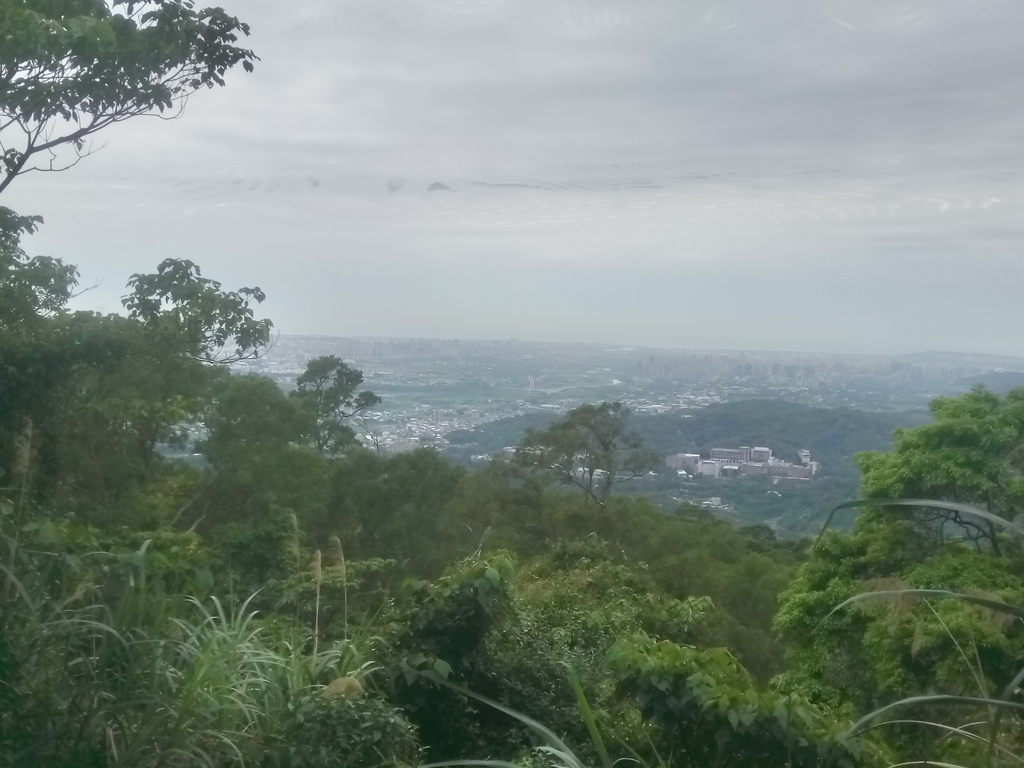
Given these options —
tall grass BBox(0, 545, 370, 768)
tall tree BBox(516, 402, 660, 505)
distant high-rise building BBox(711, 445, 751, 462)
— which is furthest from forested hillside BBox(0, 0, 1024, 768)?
tall tree BBox(516, 402, 660, 505)

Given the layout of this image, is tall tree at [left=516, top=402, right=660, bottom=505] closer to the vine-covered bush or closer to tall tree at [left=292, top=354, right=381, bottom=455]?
tall tree at [left=292, top=354, right=381, bottom=455]

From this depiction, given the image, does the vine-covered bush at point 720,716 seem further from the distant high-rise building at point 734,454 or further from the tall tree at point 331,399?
the tall tree at point 331,399

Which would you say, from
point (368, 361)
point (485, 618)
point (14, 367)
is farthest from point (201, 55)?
point (368, 361)

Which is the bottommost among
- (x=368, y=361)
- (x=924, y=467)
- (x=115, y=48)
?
(x=924, y=467)

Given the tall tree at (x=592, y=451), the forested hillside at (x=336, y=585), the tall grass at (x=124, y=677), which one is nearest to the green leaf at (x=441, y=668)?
the forested hillside at (x=336, y=585)

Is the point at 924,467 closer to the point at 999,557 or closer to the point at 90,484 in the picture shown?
the point at 999,557

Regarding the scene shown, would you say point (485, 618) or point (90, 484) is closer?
point (485, 618)

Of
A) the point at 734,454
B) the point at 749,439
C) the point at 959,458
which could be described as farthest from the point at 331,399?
the point at 959,458
